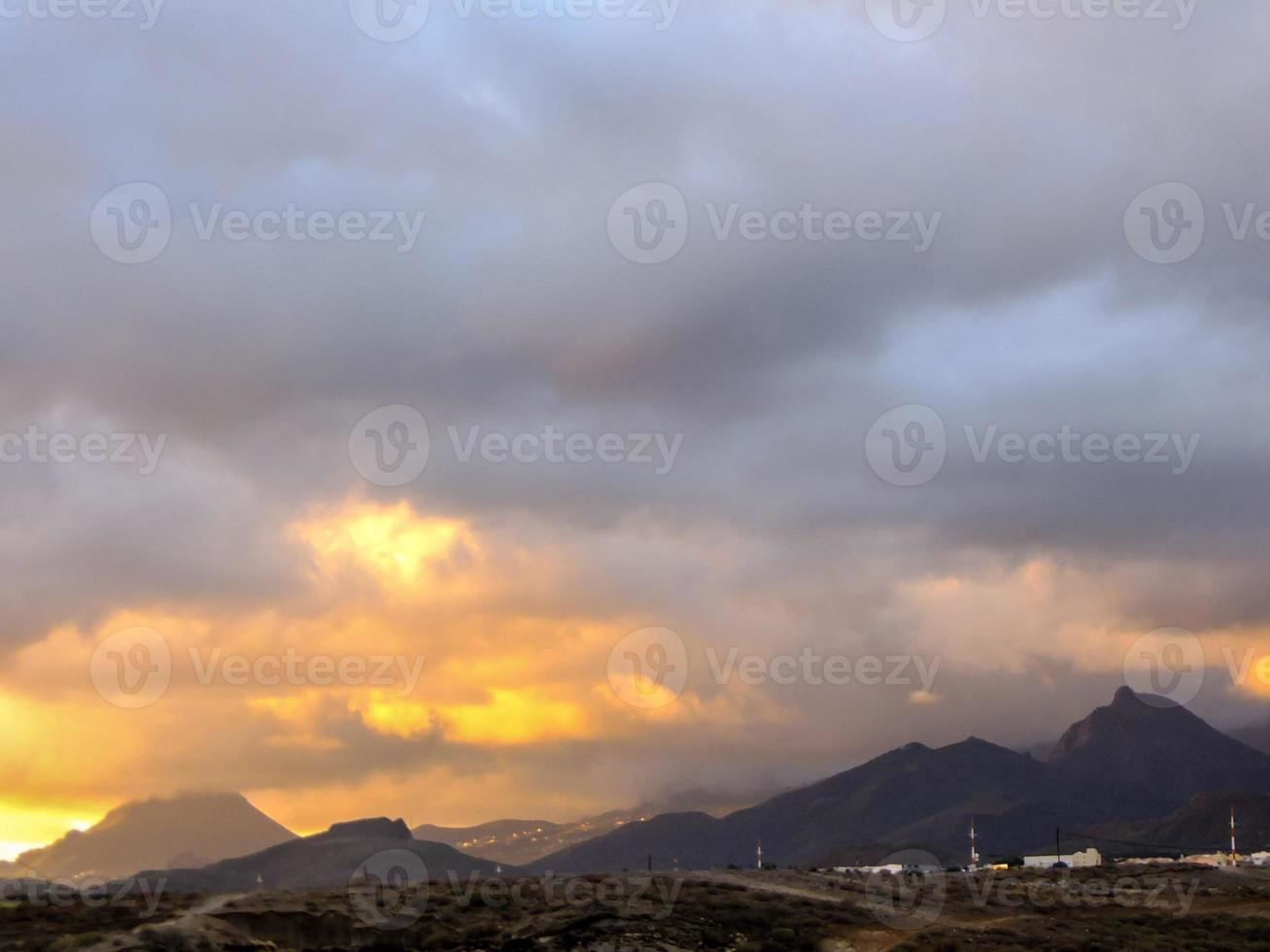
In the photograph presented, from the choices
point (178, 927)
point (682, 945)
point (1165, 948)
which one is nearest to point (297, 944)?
point (178, 927)

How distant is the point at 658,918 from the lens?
76500mm

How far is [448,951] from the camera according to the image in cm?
6875

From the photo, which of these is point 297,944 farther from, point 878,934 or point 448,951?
point 878,934

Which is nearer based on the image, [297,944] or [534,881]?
[297,944]

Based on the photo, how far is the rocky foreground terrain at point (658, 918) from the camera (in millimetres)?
65688

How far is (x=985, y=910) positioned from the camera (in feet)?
291

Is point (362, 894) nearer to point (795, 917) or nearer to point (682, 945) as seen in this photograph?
point (682, 945)

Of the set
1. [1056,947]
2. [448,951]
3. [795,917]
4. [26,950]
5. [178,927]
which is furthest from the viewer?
[795,917]

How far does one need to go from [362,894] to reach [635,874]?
2148 cm

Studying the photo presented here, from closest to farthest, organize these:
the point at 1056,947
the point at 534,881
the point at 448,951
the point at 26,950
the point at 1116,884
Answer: the point at 26,950 < the point at 448,951 < the point at 1056,947 < the point at 534,881 < the point at 1116,884

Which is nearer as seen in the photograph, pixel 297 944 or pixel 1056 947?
pixel 297 944

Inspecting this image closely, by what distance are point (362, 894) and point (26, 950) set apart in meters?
21.8

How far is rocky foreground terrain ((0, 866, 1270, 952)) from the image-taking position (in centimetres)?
6569

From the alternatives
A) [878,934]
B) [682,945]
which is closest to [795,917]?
[878,934]
